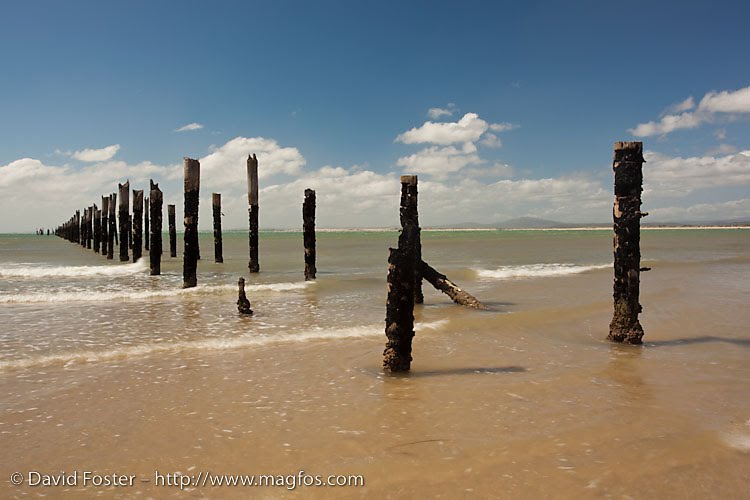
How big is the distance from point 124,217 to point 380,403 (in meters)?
31.3

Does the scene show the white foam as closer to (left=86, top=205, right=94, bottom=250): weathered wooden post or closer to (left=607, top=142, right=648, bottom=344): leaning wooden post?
(left=607, top=142, right=648, bottom=344): leaning wooden post

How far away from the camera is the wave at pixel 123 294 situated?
46.0 ft

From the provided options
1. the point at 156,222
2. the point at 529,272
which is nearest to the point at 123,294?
the point at 156,222

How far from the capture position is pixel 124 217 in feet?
105

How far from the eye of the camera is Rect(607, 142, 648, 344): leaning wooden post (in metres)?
8.16

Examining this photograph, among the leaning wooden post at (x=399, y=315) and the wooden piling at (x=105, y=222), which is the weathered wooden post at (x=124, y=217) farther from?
the leaning wooden post at (x=399, y=315)

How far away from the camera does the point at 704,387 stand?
6.00 metres

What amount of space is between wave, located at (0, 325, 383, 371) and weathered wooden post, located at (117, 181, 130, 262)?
82.2 feet

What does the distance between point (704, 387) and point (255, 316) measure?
336 inches

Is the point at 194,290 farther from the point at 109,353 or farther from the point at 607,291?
the point at 607,291

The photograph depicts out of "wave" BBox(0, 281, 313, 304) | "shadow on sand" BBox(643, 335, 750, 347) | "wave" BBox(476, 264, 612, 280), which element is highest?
"wave" BBox(476, 264, 612, 280)

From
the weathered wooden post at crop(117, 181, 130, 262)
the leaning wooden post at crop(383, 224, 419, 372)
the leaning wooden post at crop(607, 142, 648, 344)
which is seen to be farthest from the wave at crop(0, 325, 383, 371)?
the weathered wooden post at crop(117, 181, 130, 262)

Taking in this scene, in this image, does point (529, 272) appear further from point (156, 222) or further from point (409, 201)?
point (156, 222)

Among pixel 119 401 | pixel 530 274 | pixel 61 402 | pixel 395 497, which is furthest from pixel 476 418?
pixel 530 274
